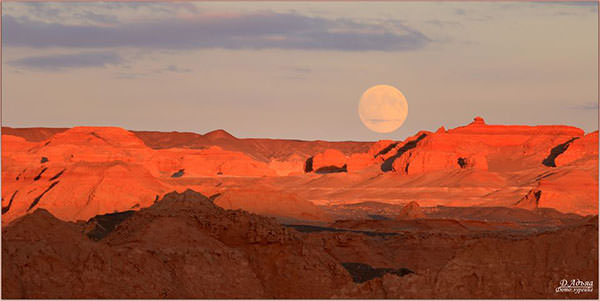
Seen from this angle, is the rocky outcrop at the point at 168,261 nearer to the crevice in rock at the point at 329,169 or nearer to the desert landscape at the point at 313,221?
the desert landscape at the point at 313,221

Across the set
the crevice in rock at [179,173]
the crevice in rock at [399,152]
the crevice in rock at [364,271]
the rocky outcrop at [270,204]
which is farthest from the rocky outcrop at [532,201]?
the crevice in rock at [179,173]

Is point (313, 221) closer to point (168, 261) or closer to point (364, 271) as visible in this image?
point (364, 271)

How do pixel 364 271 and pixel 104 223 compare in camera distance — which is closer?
pixel 364 271

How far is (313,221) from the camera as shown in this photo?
56.8 meters

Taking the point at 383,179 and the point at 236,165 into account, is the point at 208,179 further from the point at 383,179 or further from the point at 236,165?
the point at 383,179

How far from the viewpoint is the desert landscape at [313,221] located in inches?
715

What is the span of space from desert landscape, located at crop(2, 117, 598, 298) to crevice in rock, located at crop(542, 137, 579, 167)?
11.7 inches

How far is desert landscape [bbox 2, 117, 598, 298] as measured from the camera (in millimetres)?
18156

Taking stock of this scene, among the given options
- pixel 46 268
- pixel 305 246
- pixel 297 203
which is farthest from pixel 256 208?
pixel 46 268

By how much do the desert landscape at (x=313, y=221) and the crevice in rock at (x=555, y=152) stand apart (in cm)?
30

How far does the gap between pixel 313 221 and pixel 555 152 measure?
56.0 metres

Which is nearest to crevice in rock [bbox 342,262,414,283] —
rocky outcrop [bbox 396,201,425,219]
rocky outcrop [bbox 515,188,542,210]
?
rocky outcrop [bbox 396,201,425,219]

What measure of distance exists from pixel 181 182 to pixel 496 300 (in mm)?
83306

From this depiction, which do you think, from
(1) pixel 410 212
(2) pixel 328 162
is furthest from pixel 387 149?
(1) pixel 410 212
